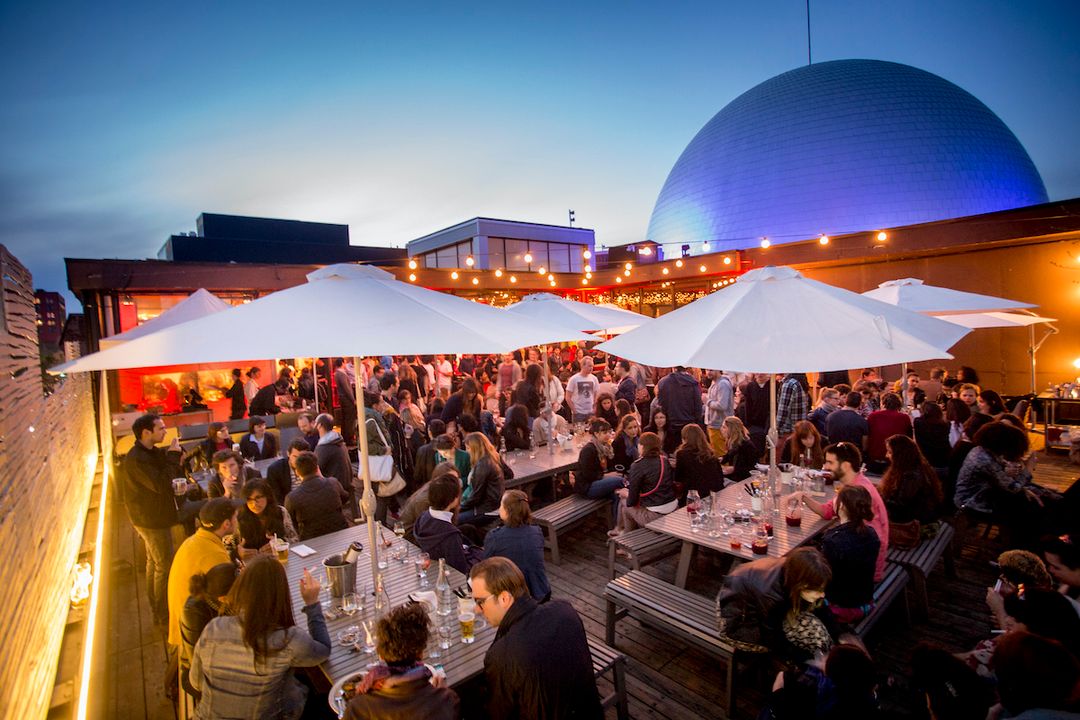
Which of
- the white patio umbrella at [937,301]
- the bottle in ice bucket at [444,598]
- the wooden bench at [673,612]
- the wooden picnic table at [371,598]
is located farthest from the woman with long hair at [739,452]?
the bottle in ice bucket at [444,598]

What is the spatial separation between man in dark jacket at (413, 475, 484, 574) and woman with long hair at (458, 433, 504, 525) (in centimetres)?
130

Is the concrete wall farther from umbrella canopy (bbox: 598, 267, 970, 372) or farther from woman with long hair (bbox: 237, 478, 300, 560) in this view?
woman with long hair (bbox: 237, 478, 300, 560)

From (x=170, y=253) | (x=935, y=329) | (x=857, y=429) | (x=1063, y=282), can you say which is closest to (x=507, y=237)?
(x=170, y=253)

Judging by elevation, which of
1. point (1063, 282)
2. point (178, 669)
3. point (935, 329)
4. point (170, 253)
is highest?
point (170, 253)

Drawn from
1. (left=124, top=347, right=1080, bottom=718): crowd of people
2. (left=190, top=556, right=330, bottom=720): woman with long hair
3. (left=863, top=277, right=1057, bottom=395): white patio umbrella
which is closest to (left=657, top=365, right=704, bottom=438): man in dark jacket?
(left=124, top=347, right=1080, bottom=718): crowd of people

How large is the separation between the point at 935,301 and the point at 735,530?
5.74 metres

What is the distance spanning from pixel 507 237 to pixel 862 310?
95.3 feet

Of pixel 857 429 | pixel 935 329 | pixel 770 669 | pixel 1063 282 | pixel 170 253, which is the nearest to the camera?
pixel 770 669

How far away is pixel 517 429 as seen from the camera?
8062mm

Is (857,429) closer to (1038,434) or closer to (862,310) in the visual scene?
(862,310)

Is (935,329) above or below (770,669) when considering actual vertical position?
above

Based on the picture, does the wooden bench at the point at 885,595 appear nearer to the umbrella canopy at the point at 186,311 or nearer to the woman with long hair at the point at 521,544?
the woman with long hair at the point at 521,544

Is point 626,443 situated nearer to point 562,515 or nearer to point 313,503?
point 562,515

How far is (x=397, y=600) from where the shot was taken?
12.1 ft
